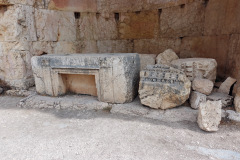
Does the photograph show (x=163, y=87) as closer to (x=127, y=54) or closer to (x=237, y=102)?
(x=127, y=54)

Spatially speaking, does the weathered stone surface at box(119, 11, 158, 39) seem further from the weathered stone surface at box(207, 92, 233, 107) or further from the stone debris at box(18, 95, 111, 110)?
the stone debris at box(18, 95, 111, 110)

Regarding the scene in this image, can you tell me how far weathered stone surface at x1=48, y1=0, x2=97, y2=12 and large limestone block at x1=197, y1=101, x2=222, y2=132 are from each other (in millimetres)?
4659

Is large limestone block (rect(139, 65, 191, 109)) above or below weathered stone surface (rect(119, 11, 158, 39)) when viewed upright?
below

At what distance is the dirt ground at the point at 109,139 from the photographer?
6.03ft

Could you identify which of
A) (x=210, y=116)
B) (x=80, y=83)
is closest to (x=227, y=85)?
(x=210, y=116)

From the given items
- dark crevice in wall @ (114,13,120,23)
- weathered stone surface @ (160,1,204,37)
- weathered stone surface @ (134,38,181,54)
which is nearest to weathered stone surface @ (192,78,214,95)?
weathered stone surface @ (160,1,204,37)

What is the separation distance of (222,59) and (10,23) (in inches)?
201

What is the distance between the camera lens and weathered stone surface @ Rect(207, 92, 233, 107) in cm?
265

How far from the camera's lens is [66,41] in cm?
494

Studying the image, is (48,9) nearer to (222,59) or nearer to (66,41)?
(66,41)

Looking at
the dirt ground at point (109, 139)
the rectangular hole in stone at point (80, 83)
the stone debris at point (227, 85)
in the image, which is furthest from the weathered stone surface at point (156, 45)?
the dirt ground at point (109, 139)

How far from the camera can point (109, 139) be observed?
6.98ft

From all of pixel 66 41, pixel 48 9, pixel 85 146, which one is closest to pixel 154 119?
pixel 85 146

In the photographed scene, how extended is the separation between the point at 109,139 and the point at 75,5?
453 centimetres
